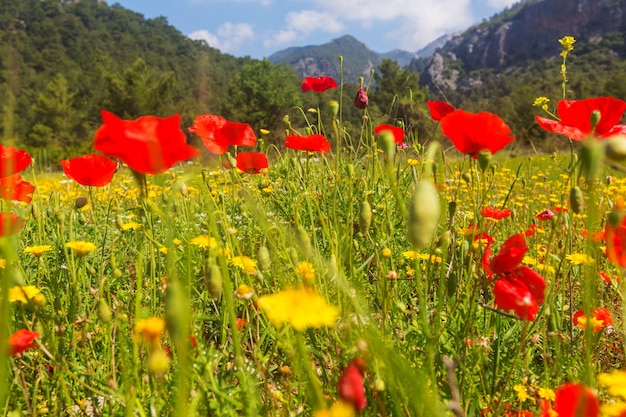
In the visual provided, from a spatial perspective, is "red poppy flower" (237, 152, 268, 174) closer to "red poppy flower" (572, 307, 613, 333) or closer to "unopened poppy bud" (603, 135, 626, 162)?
"red poppy flower" (572, 307, 613, 333)

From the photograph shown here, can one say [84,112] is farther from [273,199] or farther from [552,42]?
[552,42]

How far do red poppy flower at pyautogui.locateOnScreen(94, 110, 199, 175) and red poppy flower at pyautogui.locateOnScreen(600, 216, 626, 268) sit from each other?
0.72 meters

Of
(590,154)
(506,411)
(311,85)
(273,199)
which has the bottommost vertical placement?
(506,411)

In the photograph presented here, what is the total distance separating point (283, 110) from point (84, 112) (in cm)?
1618

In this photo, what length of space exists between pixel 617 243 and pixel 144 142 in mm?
891

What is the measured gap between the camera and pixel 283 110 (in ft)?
122

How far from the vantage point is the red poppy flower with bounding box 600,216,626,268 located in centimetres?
78

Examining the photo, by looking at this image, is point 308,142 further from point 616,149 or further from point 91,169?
point 616,149

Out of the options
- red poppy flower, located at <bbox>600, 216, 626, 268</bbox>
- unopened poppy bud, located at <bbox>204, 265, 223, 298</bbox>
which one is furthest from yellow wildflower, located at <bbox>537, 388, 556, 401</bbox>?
unopened poppy bud, located at <bbox>204, 265, 223, 298</bbox>

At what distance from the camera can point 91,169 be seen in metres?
1.37

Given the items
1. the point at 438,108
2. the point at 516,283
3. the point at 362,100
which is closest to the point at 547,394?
the point at 516,283

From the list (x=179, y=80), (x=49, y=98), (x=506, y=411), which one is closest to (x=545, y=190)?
(x=506, y=411)

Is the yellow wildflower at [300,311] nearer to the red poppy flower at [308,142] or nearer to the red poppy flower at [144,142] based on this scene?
the red poppy flower at [144,142]

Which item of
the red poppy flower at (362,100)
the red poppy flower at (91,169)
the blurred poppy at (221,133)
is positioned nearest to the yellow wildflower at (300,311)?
the blurred poppy at (221,133)
